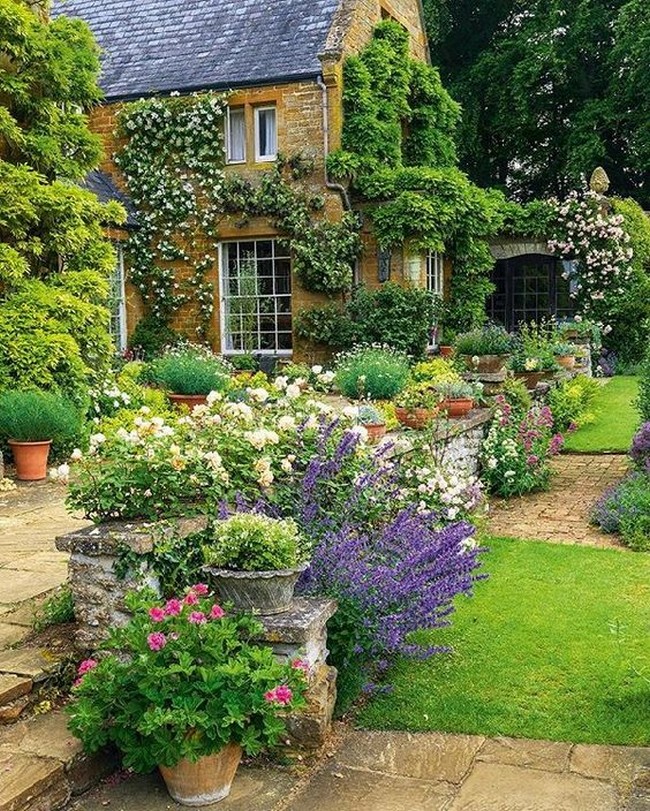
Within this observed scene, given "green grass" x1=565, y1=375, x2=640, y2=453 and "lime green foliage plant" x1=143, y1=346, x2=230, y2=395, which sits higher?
"lime green foliage plant" x1=143, y1=346, x2=230, y2=395

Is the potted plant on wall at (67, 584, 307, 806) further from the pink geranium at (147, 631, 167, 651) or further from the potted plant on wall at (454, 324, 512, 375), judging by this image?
the potted plant on wall at (454, 324, 512, 375)

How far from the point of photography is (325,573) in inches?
170

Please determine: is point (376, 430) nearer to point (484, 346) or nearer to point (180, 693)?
point (180, 693)

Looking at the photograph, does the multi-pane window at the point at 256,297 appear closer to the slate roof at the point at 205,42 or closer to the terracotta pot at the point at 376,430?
the slate roof at the point at 205,42

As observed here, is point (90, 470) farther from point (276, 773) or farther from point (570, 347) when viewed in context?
point (570, 347)

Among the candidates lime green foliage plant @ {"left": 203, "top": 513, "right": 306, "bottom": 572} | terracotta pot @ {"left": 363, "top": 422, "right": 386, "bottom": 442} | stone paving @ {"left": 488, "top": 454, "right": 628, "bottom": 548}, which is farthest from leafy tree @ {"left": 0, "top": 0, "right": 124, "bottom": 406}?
lime green foliage plant @ {"left": 203, "top": 513, "right": 306, "bottom": 572}

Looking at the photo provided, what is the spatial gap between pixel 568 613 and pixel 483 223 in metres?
13.1

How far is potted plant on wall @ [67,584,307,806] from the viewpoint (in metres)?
3.28

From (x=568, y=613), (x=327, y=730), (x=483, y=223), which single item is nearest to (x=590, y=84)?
(x=483, y=223)

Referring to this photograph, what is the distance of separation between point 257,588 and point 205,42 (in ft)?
52.4

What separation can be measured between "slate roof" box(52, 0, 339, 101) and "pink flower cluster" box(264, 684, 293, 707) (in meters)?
14.2

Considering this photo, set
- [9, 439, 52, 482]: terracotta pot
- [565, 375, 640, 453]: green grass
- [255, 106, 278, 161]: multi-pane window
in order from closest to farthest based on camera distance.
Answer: [9, 439, 52, 482]: terracotta pot → [565, 375, 640, 453]: green grass → [255, 106, 278, 161]: multi-pane window

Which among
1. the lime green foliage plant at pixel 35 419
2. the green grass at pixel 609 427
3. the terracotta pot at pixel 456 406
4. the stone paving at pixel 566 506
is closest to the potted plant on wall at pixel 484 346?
the green grass at pixel 609 427

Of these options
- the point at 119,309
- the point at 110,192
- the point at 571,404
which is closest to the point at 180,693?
the point at 571,404
